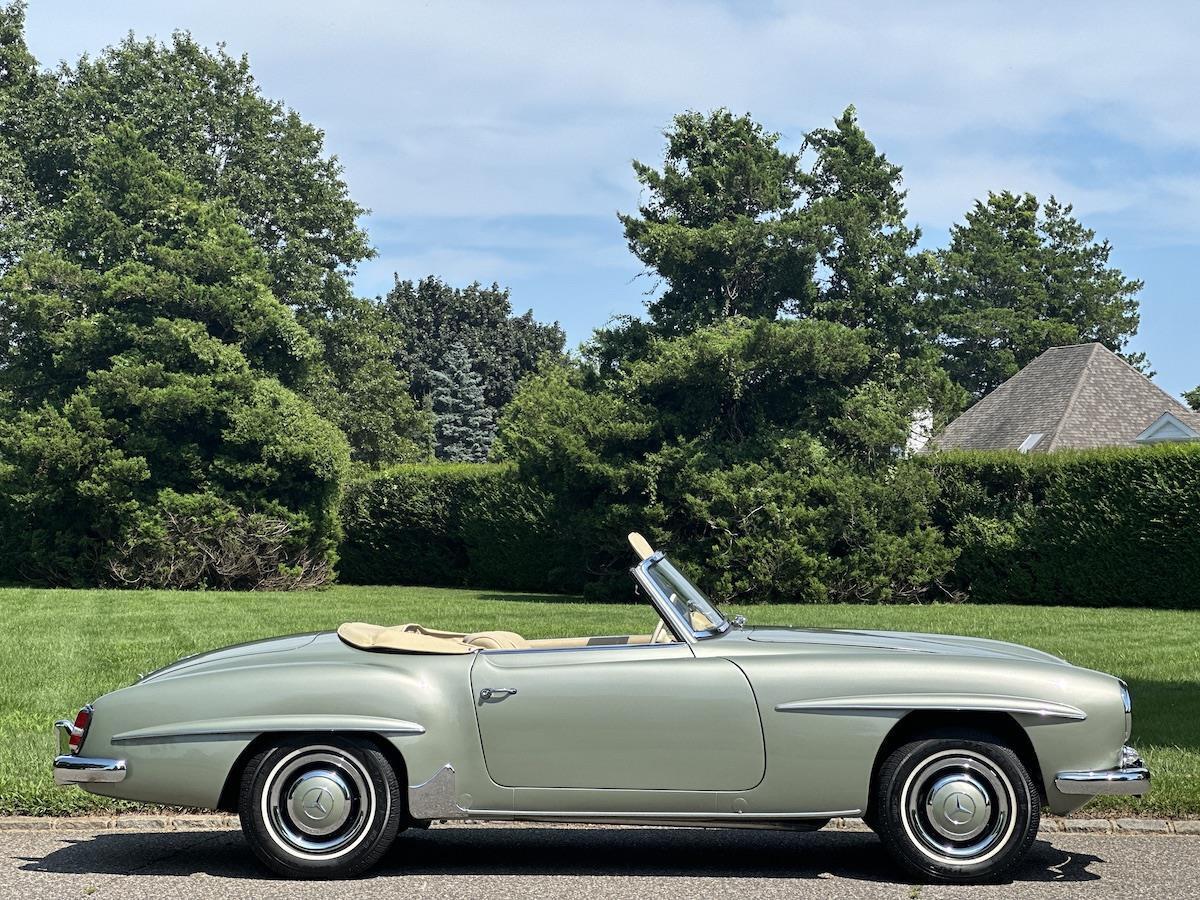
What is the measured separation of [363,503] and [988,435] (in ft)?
53.8

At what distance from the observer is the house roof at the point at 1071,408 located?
33.6 metres

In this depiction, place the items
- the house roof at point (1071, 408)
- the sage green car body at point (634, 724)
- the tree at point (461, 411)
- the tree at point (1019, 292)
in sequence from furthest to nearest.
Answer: the tree at point (461, 411)
the tree at point (1019, 292)
the house roof at point (1071, 408)
the sage green car body at point (634, 724)

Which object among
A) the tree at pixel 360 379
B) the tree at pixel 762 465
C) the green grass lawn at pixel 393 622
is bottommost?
the green grass lawn at pixel 393 622

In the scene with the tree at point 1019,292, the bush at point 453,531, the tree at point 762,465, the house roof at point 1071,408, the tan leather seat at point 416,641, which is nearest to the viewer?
the tan leather seat at point 416,641

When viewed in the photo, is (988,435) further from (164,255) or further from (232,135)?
(232,135)

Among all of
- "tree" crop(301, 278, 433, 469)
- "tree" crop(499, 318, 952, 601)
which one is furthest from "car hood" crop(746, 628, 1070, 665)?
"tree" crop(301, 278, 433, 469)

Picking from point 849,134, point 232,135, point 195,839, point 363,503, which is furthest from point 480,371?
point 195,839

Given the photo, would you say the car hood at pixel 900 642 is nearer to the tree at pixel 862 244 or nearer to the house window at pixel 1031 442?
the tree at pixel 862 244

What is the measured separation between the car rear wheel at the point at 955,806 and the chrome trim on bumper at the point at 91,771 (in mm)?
3171

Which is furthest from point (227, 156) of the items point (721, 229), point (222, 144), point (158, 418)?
point (721, 229)

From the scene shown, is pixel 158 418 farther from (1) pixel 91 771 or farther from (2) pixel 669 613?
(2) pixel 669 613

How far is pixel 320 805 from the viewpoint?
5797 millimetres

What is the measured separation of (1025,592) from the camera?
2595 centimetres

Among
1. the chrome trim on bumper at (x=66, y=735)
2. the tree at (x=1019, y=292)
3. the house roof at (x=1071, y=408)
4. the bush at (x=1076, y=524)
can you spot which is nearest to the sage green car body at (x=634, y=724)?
the chrome trim on bumper at (x=66, y=735)
